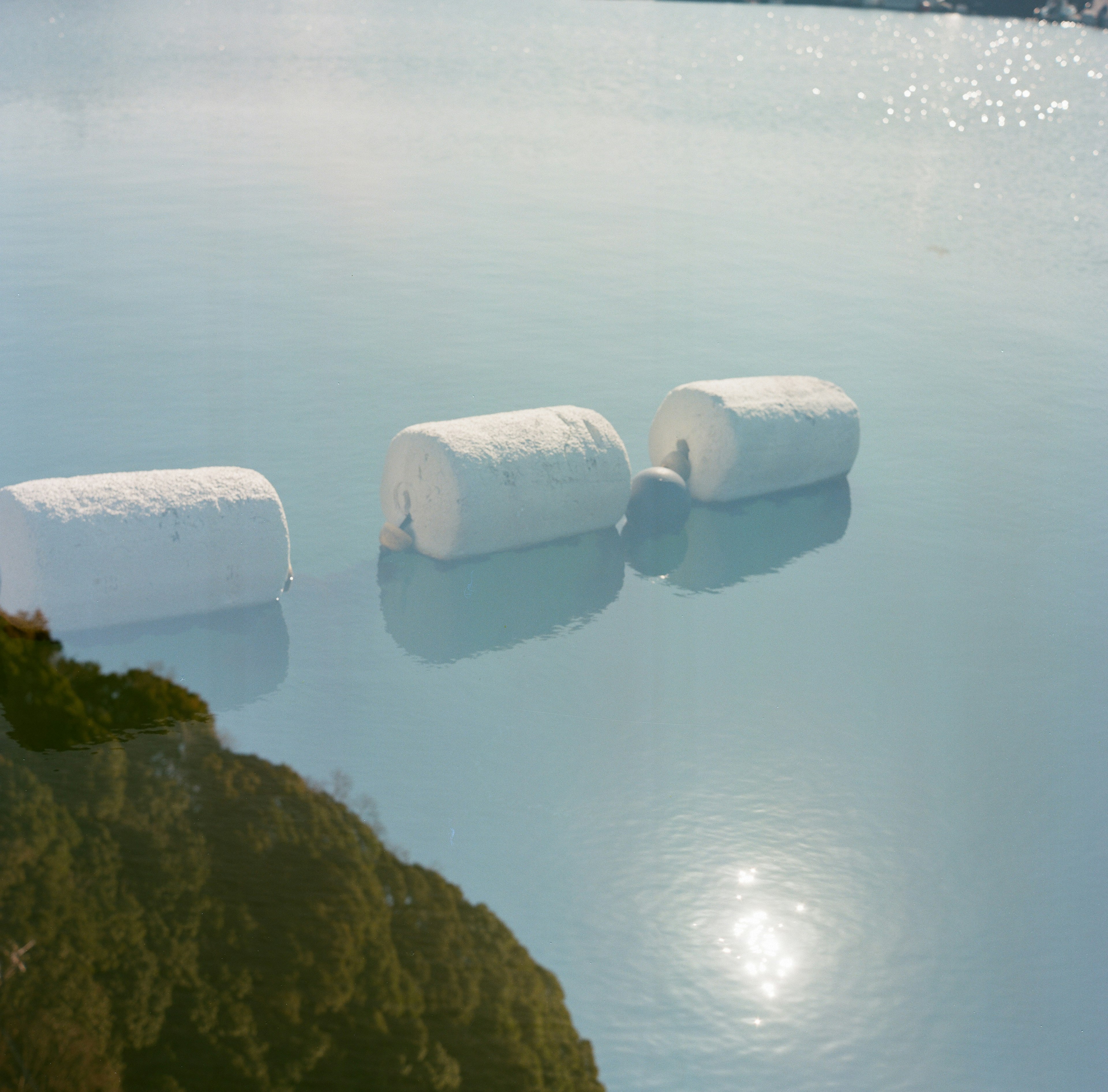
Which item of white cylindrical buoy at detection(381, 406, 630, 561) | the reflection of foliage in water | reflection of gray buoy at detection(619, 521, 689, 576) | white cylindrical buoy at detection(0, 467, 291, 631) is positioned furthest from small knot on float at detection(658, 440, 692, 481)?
the reflection of foliage in water

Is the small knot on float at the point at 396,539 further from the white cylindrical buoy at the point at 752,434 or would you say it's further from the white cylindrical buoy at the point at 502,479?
the white cylindrical buoy at the point at 752,434

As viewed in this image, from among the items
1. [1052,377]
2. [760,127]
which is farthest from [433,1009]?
[760,127]

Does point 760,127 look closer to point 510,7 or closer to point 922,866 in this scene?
point 922,866

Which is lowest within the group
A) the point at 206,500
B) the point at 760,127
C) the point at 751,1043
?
the point at 751,1043

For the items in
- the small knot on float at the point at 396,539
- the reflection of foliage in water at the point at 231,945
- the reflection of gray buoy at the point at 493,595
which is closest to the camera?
the reflection of foliage in water at the point at 231,945

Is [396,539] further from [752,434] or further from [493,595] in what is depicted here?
[752,434]

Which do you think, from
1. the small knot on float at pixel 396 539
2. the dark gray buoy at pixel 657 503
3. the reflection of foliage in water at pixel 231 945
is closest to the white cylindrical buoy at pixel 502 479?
the small knot on float at pixel 396 539

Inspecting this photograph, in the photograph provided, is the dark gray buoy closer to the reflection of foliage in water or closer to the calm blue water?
the calm blue water

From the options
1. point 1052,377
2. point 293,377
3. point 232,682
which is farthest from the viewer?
point 1052,377
